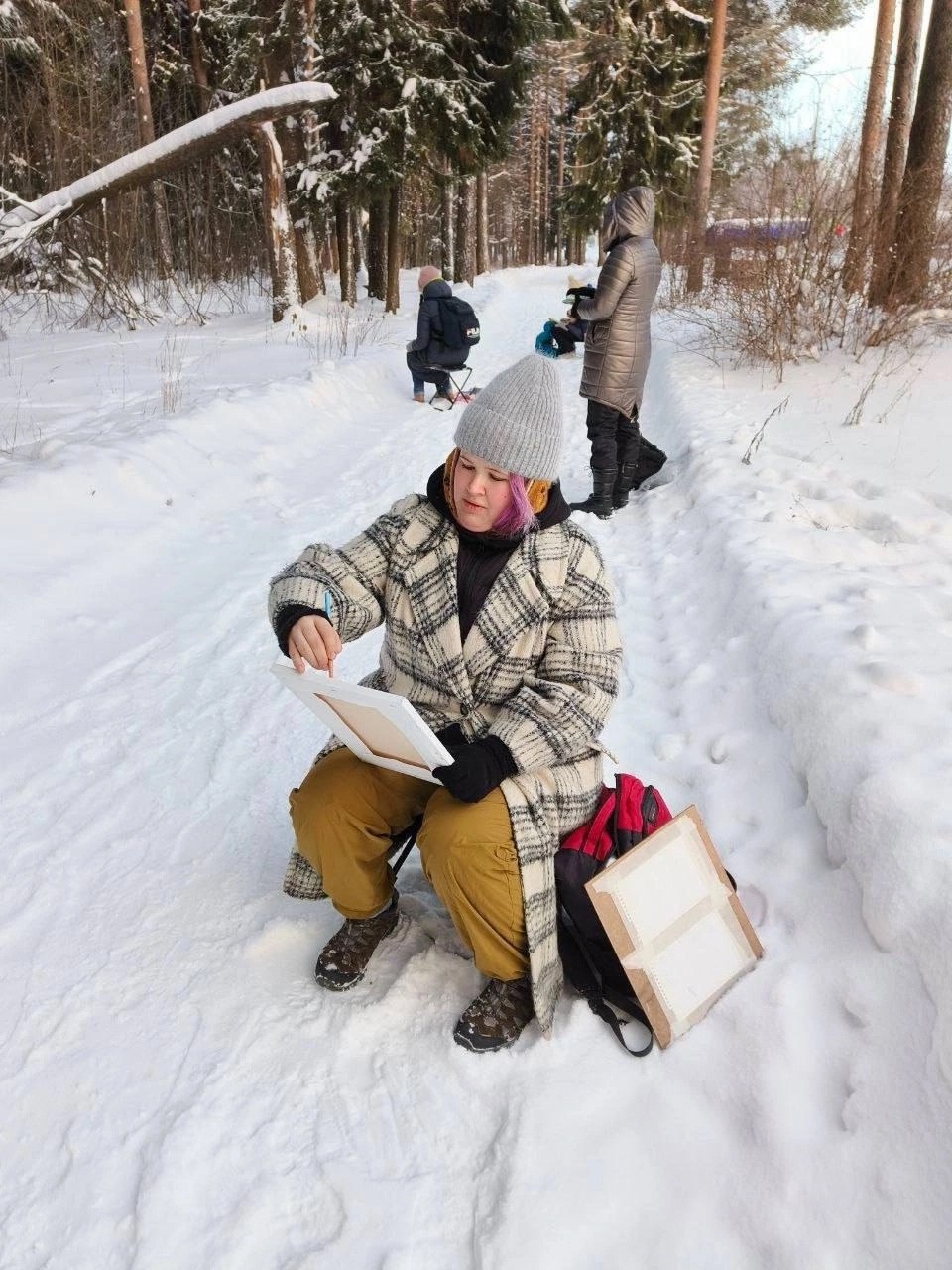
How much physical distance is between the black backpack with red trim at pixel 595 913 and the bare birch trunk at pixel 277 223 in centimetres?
1002

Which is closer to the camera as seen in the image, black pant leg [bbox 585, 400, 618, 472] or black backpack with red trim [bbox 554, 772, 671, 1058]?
black backpack with red trim [bbox 554, 772, 671, 1058]

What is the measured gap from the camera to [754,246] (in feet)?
23.7

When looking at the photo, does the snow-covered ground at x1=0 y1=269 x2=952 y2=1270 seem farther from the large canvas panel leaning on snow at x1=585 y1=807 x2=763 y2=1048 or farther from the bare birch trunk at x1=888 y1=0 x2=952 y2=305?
the bare birch trunk at x1=888 y1=0 x2=952 y2=305

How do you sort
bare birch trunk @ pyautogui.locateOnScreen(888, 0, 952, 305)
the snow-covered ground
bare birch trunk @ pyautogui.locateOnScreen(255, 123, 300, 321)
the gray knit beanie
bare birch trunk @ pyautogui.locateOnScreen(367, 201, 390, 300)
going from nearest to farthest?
the snow-covered ground
the gray knit beanie
bare birch trunk @ pyautogui.locateOnScreen(888, 0, 952, 305)
bare birch trunk @ pyautogui.locateOnScreen(255, 123, 300, 321)
bare birch trunk @ pyautogui.locateOnScreen(367, 201, 390, 300)

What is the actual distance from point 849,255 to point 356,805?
7.08 metres

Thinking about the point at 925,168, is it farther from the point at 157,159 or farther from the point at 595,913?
the point at 595,913

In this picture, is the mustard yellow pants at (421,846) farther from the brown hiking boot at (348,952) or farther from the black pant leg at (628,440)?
the black pant leg at (628,440)

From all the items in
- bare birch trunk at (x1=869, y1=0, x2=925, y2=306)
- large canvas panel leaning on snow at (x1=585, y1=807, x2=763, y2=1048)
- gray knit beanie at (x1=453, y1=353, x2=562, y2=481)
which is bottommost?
large canvas panel leaning on snow at (x1=585, y1=807, x2=763, y2=1048)

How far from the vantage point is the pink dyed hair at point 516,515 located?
1.88 metres

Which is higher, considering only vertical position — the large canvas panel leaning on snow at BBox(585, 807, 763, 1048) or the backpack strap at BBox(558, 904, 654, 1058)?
the large canvas panel leaning on snow at BBox(585, 807, 763, 1048)

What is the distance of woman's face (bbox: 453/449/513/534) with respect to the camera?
6.13 feet

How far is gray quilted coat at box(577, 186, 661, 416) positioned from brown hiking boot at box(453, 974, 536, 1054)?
410cm

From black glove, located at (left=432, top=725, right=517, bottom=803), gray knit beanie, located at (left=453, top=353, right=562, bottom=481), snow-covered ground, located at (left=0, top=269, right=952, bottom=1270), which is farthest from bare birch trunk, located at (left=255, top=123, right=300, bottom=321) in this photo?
black glove, located at (left=432, top=725, right=517, bottom=803)

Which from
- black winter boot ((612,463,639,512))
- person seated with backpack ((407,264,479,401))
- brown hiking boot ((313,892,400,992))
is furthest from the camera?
person seated with backpack ((407,264,479,401))
